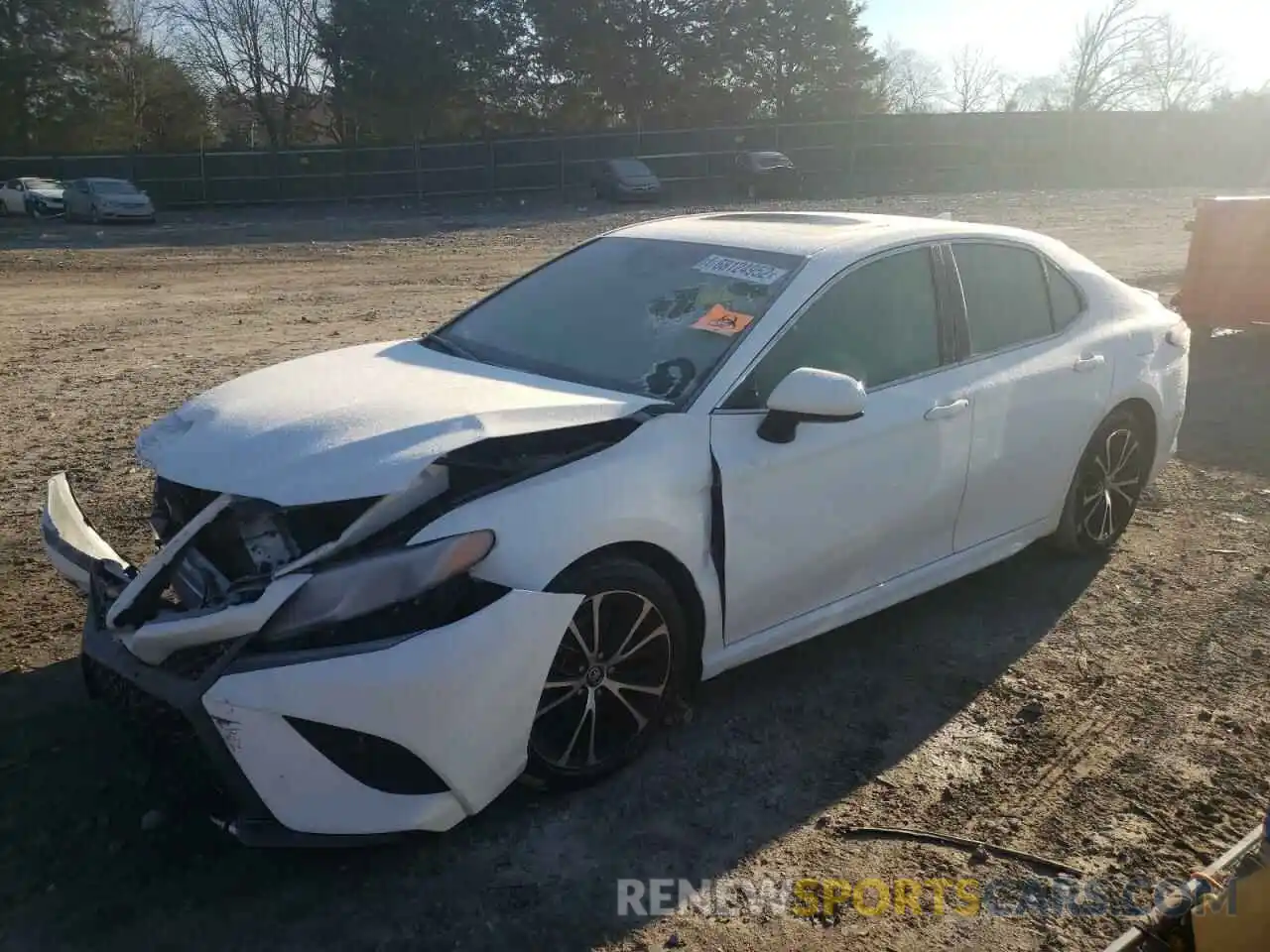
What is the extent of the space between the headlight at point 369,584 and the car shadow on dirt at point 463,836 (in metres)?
0.67

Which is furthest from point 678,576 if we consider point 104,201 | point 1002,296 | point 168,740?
point 104,201

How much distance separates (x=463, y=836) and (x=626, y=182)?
33.7m

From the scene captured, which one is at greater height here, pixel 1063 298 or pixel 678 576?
pixel 1063 298

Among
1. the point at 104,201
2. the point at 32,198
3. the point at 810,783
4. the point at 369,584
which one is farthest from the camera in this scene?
the point at 32,198

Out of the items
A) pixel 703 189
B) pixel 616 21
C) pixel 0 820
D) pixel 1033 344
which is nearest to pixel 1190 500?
pixel 1033 344

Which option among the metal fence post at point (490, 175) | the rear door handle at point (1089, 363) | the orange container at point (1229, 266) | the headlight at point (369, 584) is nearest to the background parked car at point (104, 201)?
the metal fence post at point (490, 175)

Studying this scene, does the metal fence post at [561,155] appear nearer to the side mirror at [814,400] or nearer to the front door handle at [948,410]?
the front door handle at [948,410]

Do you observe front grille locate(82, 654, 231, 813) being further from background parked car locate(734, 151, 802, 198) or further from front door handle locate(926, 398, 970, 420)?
background parked car locate(734, 151, 802, 198)

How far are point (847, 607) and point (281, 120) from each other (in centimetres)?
5693

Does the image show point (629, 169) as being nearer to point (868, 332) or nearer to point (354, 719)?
point (868, 332)

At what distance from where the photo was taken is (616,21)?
152ft

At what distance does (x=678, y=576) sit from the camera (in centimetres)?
364

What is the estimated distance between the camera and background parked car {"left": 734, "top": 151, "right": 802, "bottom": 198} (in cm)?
3762

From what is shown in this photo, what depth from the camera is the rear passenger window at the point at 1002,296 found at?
4707 mm
